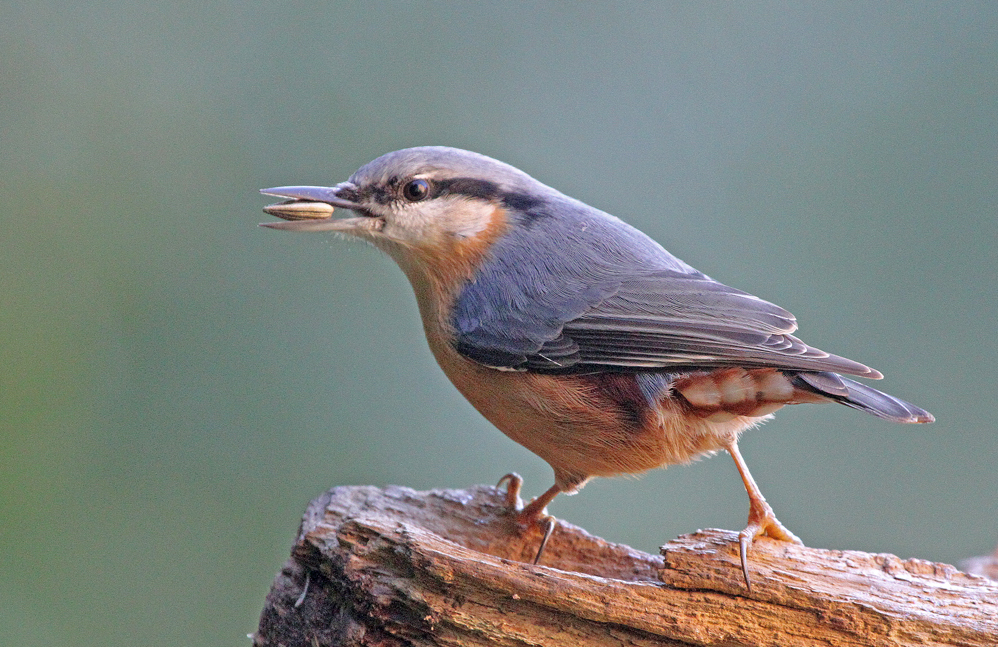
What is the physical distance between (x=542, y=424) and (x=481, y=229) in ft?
2.41

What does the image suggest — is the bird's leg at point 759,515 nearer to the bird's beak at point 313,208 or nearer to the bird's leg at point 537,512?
the bird's leg at point 537,512

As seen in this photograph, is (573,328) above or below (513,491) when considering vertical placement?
above

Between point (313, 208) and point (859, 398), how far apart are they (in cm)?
173

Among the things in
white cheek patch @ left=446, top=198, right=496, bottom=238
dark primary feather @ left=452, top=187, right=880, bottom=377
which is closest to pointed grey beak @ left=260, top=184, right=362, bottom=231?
white cheek patch @ left=446, top=198, right=496, bottom=238

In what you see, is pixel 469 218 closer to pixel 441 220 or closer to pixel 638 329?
pixel 441 220

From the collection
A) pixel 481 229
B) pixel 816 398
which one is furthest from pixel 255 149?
pixel 816 398

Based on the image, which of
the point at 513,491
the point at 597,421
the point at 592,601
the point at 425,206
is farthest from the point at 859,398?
the point at 425,206

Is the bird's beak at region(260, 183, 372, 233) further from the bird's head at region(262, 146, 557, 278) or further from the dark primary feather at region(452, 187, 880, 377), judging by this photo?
the dark primary feather at region(452, 187, 880, 377)

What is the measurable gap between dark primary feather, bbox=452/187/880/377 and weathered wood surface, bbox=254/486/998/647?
22.6 inches

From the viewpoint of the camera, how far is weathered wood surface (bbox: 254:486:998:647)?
220 cm

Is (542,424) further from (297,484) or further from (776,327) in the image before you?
(297,484)

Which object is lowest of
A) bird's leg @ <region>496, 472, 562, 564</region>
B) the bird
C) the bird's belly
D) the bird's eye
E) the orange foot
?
bird's leg @ <region>496, 472, 562, 564</region>

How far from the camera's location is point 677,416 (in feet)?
8.30

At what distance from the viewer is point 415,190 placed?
9.29 ft
